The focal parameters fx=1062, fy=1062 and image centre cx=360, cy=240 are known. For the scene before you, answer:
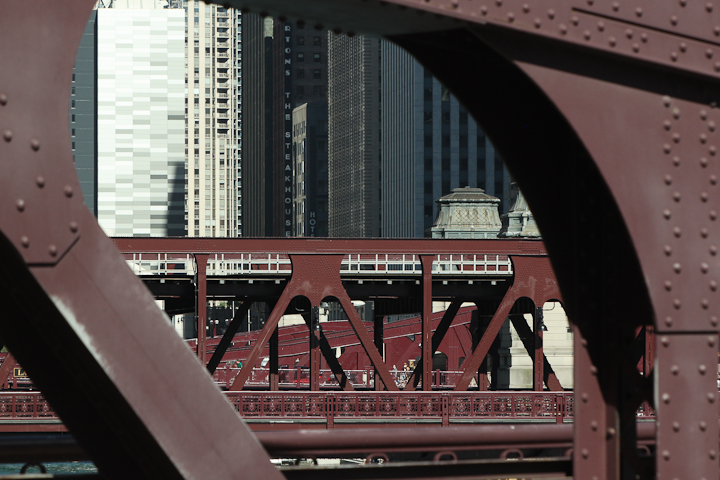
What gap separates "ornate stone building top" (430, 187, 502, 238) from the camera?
2923 inches

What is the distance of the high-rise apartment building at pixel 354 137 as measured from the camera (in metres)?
154

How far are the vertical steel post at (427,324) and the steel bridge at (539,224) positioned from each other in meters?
26.8

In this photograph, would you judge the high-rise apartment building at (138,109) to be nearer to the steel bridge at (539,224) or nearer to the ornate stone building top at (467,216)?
the ornate stone building top at (467,216)

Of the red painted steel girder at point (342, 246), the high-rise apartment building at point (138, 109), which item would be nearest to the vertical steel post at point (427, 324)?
the red painted steel girder at point (342, 246)

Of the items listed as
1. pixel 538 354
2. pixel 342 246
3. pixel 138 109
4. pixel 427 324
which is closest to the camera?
pixel 342 246

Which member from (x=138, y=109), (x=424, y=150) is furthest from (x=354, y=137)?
(x=138, y=109)

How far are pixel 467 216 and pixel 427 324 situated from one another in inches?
1698

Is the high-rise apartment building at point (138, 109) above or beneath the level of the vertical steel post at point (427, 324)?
above

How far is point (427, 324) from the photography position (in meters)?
33.2

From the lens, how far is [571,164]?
5.45 m

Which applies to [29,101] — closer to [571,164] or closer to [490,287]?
[571,164]

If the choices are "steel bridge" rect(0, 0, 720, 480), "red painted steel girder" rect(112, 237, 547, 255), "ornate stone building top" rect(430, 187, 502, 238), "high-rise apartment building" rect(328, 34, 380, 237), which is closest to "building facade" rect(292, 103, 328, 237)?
"high-rise apartment building" rect(328, 34, 380, 237)

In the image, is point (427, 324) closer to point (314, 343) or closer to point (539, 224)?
point (314, 343)

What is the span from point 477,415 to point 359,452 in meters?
24.7
